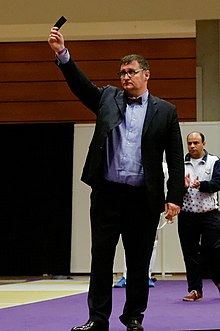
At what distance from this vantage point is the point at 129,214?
3.37 metres

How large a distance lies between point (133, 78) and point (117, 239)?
0.84m

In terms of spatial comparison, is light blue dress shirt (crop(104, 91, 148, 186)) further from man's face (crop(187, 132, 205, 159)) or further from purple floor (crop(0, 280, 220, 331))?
man's face (crop(187, 132, 205, 159))

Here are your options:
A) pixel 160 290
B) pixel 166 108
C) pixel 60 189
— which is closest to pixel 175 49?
pixel 60 189

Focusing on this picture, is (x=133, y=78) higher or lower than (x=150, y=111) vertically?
higher

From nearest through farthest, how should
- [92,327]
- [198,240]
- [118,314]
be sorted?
[92,327] < [118,314] < [198,240]

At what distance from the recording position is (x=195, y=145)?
5543mm

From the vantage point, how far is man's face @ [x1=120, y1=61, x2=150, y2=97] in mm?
3361

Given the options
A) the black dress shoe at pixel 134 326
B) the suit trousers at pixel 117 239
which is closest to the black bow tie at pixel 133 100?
the suit trousers at pixel 117 239

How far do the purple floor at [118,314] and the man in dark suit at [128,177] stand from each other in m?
0.34

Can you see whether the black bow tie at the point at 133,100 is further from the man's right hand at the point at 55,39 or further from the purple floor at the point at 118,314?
the purple floor at the point at 118,314

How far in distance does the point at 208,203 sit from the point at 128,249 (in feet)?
7.02

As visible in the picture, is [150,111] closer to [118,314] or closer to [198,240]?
[118,314]

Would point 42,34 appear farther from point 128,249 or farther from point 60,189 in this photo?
point 128,249

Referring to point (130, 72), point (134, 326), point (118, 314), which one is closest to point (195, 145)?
point (118, 314)
